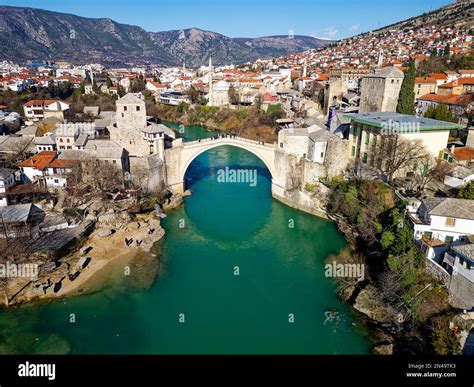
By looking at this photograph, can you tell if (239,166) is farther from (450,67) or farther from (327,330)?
(450,67)

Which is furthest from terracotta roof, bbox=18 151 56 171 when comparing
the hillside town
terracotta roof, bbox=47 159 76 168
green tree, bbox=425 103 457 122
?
green tree, bbox=425 103 457 122

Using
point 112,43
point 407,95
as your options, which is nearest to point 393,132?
A: point 407,95

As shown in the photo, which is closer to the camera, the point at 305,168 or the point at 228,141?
the point at 305,168

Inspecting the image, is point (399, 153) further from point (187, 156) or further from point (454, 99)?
point (187, 156)

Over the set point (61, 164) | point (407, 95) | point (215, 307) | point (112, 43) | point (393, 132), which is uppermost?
point (112, 43)

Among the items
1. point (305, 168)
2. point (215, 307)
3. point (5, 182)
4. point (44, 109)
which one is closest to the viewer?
point (215, 307)

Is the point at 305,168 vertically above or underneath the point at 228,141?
underneath
